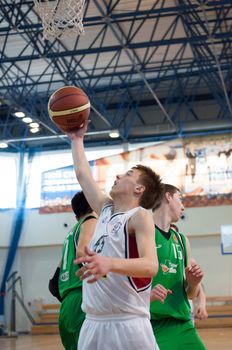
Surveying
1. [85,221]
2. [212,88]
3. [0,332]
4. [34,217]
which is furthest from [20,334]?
[85,221]

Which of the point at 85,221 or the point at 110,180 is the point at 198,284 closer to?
the point at 85,221

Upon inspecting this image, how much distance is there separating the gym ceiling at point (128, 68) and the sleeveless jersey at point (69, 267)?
30.3ft

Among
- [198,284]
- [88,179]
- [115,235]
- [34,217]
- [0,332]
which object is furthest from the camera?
[34,217]

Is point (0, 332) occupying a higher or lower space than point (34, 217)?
lower

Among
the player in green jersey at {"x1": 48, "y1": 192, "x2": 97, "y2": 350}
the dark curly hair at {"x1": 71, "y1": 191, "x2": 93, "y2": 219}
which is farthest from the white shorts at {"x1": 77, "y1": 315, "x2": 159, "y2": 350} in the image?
the dark curly hair at {"x1": 71, "y1": 191, "x2": 93, "y2": 219}

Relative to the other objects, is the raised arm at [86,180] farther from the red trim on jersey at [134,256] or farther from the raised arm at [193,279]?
the raised arm at [193,279]

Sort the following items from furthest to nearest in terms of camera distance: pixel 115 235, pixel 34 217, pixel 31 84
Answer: pixel 34 217
pixel 31 84
pixel 115 235

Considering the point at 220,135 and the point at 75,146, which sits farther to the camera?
the point at 220,135

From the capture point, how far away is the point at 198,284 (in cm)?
476

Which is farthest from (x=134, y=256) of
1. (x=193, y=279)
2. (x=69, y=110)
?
(x=193, y=279)

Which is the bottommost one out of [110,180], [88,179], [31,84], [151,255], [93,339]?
[93,339]

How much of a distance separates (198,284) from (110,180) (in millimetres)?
17925

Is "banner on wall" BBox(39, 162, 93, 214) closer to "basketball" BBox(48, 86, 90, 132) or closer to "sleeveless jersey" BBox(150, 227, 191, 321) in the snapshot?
"sleeveless jersey" BBox(150, 227, 191, 321)

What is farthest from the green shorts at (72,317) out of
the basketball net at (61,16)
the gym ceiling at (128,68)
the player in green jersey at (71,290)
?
the gym ceiling at (128,68)
